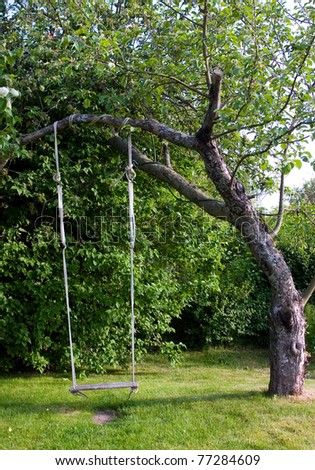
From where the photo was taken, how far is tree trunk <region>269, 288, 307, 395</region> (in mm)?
4055

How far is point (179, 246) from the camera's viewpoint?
585cm

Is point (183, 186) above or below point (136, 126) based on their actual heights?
below

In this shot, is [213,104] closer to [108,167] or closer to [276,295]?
[276,295]

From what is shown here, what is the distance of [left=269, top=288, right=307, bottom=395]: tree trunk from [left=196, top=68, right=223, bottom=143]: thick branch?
147 cm

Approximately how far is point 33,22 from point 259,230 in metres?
3.30

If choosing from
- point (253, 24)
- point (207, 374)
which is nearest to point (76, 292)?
point (207, 374)

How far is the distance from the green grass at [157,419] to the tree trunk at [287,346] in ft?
0.46

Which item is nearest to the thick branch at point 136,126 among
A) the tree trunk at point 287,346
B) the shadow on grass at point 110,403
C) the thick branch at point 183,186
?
the thick branch at point 183,186

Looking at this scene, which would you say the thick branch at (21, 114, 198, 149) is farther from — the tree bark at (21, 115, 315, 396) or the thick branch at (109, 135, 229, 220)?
the thick branch at (109, 135, 229, 220)

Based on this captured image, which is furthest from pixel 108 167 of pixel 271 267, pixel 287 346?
pixel 287 346

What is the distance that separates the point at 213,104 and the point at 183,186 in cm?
93

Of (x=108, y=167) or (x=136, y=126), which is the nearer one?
(x=136, y=126)

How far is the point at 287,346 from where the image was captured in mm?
4059

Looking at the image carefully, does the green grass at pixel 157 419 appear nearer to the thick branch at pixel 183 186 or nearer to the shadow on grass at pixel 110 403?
the shadow on grass at pixel 110 403
